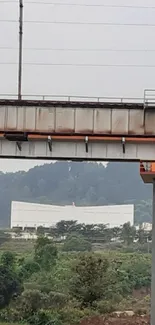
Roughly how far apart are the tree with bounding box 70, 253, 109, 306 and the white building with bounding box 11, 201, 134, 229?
94039 millimetres

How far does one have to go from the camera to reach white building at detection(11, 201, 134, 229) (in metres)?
126

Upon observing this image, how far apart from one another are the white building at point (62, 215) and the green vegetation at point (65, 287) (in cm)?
7448

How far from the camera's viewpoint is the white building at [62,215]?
126 meters

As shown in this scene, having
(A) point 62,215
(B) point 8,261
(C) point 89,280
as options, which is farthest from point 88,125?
(A) point 62,215

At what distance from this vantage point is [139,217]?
17075 centimetres

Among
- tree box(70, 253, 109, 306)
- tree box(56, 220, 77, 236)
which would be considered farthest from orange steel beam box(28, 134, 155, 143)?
tree box(56, 220, 77, 236)

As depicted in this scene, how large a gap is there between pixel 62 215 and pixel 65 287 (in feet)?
314

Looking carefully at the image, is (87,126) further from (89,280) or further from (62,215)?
(62,215)

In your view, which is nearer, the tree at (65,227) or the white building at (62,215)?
the tree at (65,227)

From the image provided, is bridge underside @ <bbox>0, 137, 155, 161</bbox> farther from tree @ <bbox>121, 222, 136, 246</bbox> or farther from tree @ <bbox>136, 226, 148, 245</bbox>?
tree @ <bbox>121, 222, 136, 246</bbox>

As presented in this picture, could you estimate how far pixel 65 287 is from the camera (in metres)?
35.4

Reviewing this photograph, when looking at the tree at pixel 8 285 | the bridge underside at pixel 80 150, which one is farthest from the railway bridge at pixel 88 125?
the tree at pixel 8 285

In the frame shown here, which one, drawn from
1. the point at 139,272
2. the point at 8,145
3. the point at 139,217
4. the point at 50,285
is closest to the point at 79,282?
the point at 50,285

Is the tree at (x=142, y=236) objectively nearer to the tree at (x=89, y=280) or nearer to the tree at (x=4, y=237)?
the tree at (x=4, y=237)
